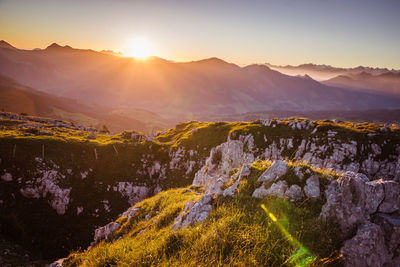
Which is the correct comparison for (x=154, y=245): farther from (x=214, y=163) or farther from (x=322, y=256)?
(x=214, y=163)

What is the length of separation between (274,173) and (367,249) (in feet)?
13.5

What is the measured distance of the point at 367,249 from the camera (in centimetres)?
575

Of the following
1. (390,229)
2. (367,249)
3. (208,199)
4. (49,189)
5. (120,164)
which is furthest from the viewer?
(120,164)

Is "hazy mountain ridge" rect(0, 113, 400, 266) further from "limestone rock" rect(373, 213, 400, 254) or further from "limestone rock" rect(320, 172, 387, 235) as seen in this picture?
"limestone rock" rect(373, 213, 400, 254)

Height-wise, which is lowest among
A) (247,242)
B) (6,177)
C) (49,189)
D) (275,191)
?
(49,189)

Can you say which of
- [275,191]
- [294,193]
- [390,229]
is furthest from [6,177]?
[390,229]

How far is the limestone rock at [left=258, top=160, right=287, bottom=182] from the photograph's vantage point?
8.96 metres

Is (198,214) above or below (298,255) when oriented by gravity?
below

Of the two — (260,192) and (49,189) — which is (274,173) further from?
(49,189)

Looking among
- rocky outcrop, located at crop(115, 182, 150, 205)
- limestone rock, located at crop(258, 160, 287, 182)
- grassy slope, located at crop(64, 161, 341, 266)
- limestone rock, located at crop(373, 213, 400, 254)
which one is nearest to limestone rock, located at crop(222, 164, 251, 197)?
grassy slope, located at crop(64, 161, 341, 266)

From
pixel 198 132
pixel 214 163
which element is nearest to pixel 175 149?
pixel 198 132

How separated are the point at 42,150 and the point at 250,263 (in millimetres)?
46286

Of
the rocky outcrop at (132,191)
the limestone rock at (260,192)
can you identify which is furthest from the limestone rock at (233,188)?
the rocky outcrop at (132,191)

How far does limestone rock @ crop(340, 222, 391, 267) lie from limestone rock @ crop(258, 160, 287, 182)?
11.4ft
